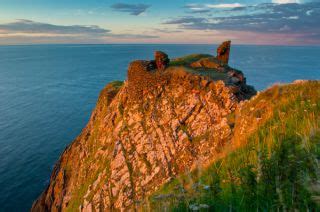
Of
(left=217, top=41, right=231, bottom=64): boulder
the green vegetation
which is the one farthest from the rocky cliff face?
(left=217, top=41, right=231, bottom=64): boulder

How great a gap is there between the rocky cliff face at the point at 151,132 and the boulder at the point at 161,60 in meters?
0.19

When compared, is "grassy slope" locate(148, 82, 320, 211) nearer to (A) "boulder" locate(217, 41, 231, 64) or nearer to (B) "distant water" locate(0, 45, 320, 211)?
(B) "distant water" locate(0, 45, 320, 211)

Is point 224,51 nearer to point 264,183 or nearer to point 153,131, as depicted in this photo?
point 153,131

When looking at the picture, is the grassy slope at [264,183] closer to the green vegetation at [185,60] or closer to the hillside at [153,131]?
the hillside at [153,131]

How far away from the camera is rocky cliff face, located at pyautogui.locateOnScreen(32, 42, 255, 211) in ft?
99.7

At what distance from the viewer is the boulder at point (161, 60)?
131 feet

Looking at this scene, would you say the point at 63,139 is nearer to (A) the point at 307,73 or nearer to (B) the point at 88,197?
(B) the point at 88,197

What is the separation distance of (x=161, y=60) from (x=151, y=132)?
12.3m

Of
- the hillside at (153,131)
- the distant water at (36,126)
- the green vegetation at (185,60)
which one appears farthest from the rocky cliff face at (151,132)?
the distant water at (36,126)

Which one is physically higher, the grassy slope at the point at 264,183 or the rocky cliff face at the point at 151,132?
the grassy slope at the point at 264,183

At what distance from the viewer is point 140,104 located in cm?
3862

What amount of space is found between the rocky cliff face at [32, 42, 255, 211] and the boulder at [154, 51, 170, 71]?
19 centimetres

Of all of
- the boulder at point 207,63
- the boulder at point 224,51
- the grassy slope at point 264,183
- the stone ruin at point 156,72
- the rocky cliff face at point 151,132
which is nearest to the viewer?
the grassy slope at point 264,183

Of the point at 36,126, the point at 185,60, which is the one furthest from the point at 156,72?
the point at 36,126
